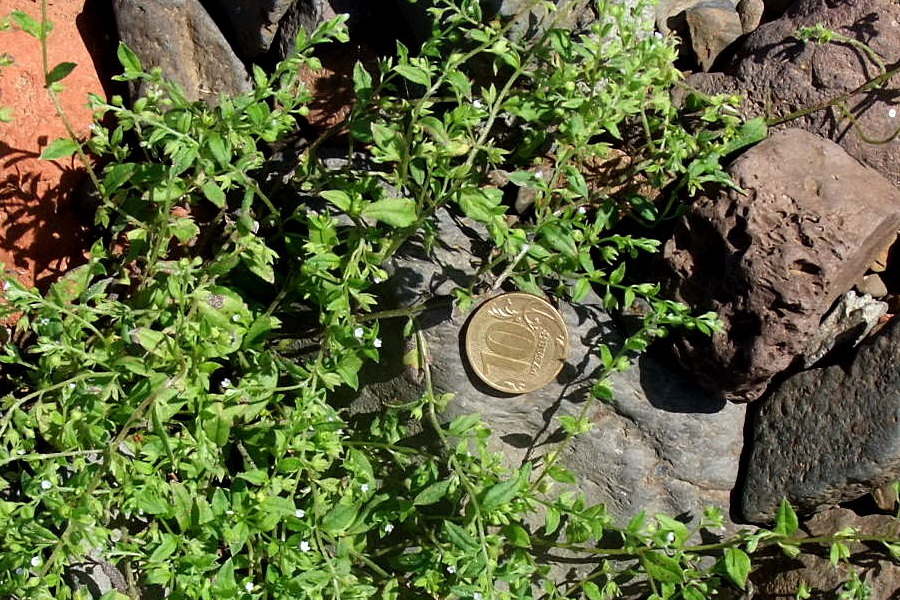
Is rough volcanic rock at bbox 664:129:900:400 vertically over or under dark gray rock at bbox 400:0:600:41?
under

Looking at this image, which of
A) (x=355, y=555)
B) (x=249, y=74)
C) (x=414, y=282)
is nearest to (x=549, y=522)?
(x=355, y=555)

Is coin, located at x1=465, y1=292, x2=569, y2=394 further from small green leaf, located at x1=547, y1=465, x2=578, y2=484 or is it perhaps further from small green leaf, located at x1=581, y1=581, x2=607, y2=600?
small green leaf, located at x1=581, y1=581, x2=607, y2=600

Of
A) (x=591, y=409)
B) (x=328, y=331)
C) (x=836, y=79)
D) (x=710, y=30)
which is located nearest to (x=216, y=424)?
(x=328, y=331)

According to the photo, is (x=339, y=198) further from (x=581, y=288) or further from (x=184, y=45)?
(x=184, y=45)

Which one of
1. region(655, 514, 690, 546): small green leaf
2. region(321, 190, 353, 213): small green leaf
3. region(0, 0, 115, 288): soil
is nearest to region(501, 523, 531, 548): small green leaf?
region(655, 514, 690, 546): small green leaf

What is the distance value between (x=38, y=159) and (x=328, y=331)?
1.52 m

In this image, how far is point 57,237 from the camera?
4.00 metres

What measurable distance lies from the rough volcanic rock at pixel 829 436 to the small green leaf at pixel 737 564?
0.56 metres

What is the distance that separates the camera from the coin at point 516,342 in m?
3.75

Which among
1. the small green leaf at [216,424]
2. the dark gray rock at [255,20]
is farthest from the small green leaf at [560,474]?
the dark gray rock at [255,20]

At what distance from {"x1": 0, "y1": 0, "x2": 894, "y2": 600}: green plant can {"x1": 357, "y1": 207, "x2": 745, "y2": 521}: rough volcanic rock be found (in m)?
0.10

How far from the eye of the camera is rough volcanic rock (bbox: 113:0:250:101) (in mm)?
3969

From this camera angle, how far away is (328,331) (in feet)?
11.6

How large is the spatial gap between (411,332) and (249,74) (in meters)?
1.39
